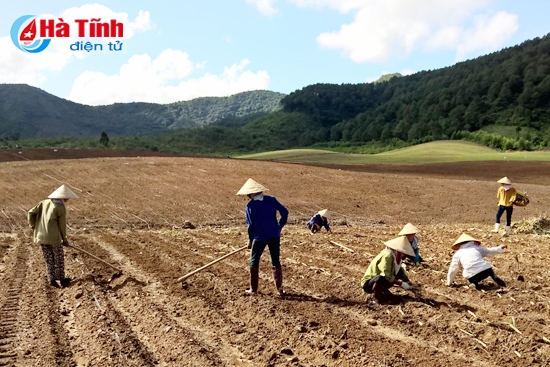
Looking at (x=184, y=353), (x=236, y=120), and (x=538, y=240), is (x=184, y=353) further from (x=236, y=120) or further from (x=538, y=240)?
(x=236, y=120)

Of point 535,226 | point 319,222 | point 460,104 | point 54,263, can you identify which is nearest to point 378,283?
point 54,263

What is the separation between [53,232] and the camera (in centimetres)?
970

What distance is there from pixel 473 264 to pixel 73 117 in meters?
146

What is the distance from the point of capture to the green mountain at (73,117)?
409 feet

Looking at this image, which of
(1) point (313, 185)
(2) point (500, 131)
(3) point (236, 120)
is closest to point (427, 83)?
(2) point (500, 131)

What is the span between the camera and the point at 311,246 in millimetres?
12781

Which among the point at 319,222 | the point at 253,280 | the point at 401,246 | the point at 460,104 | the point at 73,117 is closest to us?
the point at 401,246

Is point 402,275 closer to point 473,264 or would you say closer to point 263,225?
point 473,264

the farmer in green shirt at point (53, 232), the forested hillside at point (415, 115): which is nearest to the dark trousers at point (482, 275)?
the farmer in green shirt at point (53, 232)

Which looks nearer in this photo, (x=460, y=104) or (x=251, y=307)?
(x=251, y=307)

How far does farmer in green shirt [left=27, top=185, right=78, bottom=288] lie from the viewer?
31.3 ft

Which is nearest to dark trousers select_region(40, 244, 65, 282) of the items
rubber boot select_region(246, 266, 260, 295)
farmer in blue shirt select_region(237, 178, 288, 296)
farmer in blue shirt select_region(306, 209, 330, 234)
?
rubber boot select_region(246, 266, 260, 295)

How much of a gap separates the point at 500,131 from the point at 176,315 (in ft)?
296

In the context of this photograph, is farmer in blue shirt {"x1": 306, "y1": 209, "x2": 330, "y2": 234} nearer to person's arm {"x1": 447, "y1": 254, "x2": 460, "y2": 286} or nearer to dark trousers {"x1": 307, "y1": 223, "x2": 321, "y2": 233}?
dark trousers {"x1": 307, "y1": 223, "x2": 321, "y2": 233}
